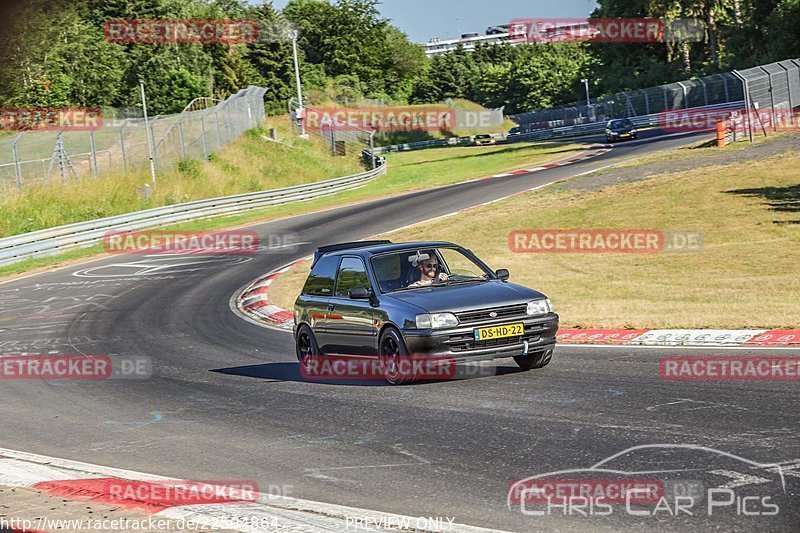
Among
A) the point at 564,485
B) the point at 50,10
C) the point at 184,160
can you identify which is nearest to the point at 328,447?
the point at 564,485

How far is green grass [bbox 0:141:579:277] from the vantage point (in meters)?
34.1

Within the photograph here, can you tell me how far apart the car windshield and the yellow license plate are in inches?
48.0

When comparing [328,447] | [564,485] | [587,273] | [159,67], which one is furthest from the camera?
[159,67]

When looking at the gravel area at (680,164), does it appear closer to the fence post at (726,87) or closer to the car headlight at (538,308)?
the car headlight at (538,308)

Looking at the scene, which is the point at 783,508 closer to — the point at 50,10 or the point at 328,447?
the point at 328,447

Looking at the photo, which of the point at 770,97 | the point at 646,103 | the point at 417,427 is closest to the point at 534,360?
the point at 417,427

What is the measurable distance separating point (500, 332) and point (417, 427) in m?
2.31

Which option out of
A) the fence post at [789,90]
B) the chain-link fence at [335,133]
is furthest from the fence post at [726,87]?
the chain-link fence at [335,133]

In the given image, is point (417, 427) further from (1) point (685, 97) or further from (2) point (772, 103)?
(1) point (685, 97)

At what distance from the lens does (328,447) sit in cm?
835

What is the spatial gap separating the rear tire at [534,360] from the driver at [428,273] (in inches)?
52.1

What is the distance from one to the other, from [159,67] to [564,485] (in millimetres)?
75629

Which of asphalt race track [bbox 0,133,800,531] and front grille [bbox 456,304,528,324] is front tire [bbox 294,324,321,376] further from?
front grille [bbox 456,304,528,324]

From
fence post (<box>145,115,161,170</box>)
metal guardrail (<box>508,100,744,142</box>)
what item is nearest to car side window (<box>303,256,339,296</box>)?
fence post (<box>145,115,161,170</box>)
